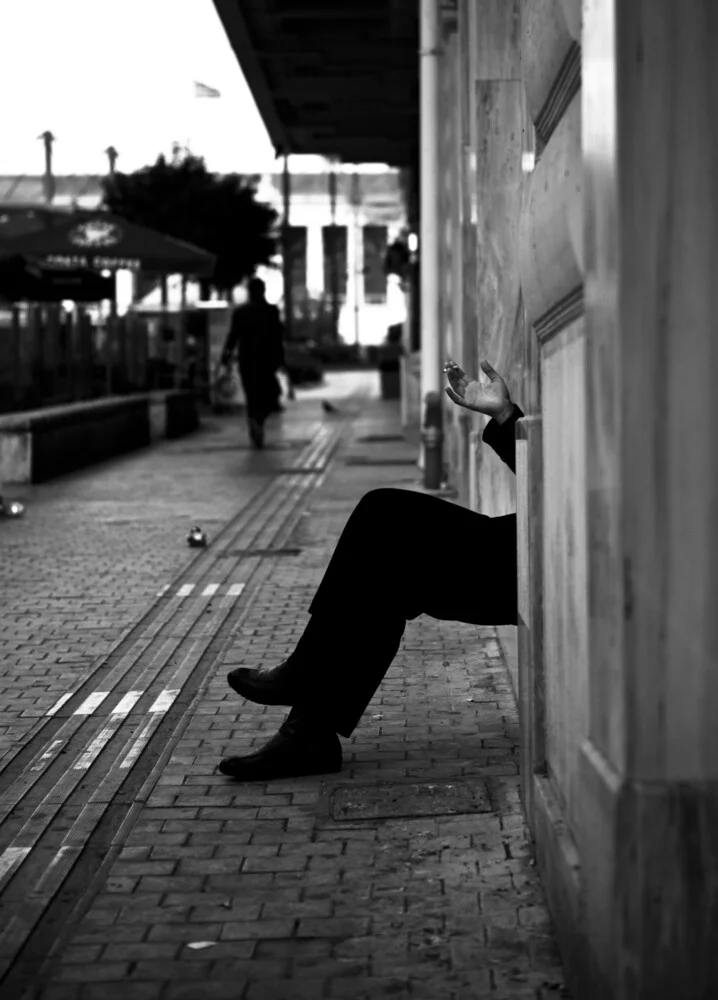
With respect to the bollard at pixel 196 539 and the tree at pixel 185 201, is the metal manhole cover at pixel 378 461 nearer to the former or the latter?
the bollard at pixel 196 539

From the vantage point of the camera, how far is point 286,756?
18.1 ft

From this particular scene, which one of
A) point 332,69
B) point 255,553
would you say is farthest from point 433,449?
point 332,69

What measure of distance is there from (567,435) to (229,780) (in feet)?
6.76

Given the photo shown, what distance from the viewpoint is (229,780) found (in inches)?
218

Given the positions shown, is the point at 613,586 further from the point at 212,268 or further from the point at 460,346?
the point at 212,268

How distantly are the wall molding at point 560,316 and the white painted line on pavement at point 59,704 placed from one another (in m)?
2.77

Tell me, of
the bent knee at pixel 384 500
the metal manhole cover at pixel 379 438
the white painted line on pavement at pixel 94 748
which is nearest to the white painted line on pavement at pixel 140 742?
the white painted line on pavement at pixel 94 748

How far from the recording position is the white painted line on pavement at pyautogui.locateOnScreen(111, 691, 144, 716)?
21.7 ft

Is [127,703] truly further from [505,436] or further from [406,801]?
[505,436]

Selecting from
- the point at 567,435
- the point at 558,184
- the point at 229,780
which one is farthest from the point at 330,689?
the point at 558,184

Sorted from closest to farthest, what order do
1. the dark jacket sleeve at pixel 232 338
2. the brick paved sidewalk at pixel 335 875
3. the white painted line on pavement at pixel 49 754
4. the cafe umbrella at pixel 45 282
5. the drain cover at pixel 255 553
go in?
the brick paved sidewalk at pixel 335 875
the white painted line on pavement at pixel 49 754
the drain cover at pixel 255 553
the dark jacket sleeve at pixel 232 338
the cafe umbrella at pixel 45 282

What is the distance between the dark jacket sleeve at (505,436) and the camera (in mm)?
5473

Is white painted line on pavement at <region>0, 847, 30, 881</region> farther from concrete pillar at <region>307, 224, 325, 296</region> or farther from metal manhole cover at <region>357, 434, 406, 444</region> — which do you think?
concrete pillar at <region>307, 224, 325, 296</region>

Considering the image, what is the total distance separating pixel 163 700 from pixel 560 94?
3.41 meters
